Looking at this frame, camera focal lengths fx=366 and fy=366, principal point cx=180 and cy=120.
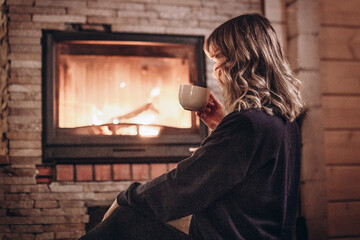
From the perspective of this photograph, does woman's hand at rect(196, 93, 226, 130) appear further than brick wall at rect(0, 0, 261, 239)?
No

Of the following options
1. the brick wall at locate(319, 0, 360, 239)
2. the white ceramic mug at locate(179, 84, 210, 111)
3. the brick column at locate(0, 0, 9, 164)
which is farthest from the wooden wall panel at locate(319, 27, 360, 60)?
the brick column at locate(0, 0, 9, 164)

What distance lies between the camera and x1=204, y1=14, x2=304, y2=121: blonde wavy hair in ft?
3.45

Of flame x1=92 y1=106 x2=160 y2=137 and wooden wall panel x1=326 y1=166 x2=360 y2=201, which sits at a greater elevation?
flame x1=92 y1=106 x2=160 y2=137

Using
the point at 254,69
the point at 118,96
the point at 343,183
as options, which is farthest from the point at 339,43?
the point at 254,69

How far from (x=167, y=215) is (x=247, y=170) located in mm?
258

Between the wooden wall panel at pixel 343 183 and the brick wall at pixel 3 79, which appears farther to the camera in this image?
the wooden wall panel at pixel 343 183

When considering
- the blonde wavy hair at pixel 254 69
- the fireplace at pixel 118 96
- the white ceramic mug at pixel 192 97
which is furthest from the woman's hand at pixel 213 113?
the fireplace at pixel 118 96

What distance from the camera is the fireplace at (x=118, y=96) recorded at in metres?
2.19

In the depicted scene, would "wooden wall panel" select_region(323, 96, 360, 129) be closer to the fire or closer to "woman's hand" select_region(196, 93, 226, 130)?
the fire

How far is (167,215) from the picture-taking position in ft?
3.34

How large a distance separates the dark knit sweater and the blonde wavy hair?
0.20ft

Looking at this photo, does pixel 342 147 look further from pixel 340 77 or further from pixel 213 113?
pixel 213 113

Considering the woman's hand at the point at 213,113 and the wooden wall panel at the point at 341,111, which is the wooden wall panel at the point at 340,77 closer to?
the wooden wall panel at the point at 341,111

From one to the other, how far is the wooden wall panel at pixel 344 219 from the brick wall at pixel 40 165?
3.60 ft
